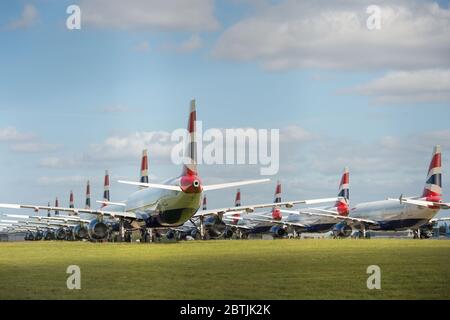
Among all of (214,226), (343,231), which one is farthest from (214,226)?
(343,231)

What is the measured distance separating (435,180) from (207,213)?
136ft

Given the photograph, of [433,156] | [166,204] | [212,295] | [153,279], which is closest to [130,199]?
[166,204]

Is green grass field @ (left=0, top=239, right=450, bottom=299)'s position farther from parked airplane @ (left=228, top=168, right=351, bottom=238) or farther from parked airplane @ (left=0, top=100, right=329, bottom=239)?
parked airplane @ (left=228, top=168, right=351, bottom=238)

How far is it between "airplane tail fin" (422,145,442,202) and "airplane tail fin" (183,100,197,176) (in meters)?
50.2

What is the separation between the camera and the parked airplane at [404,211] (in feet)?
357

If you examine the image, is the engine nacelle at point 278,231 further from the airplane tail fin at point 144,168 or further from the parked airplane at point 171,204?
the parked airplane at point 171,204

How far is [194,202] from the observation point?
71.4m

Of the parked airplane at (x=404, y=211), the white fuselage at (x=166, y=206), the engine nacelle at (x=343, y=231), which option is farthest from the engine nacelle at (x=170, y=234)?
the white fuselage at (x=166, y=206)

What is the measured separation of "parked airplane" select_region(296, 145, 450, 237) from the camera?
108750 millimetres

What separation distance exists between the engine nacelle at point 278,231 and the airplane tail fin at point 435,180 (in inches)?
1684

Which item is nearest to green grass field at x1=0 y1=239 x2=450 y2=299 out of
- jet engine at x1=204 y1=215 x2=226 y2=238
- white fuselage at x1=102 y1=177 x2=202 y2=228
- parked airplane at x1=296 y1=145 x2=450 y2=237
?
white fuselage at x1=102 y1=177 x2=202 y2=228
